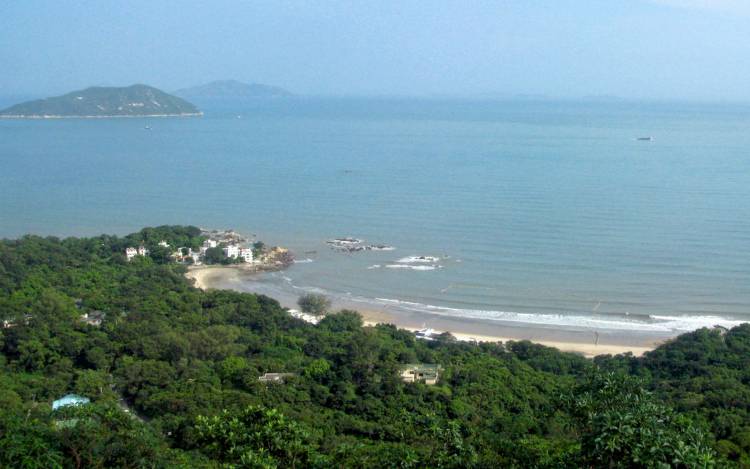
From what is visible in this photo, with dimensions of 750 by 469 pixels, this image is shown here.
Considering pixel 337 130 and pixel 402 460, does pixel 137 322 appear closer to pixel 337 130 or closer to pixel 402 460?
pixel 402 460

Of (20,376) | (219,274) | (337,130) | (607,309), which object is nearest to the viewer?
(20,376)

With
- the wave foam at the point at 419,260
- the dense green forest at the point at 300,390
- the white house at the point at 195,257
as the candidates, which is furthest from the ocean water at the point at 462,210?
the dense green forest at the point at 300,390

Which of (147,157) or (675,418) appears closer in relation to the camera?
(675,418)

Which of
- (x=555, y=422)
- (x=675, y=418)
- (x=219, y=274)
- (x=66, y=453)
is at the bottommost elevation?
(x=219, y=274)

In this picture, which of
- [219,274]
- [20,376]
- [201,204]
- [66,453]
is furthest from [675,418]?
[201,204]

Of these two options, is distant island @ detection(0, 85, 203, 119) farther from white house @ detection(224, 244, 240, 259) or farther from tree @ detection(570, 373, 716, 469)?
tree @ detection(570, 373, 716, 469)

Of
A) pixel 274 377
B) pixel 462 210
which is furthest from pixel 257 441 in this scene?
pixel 462 210
